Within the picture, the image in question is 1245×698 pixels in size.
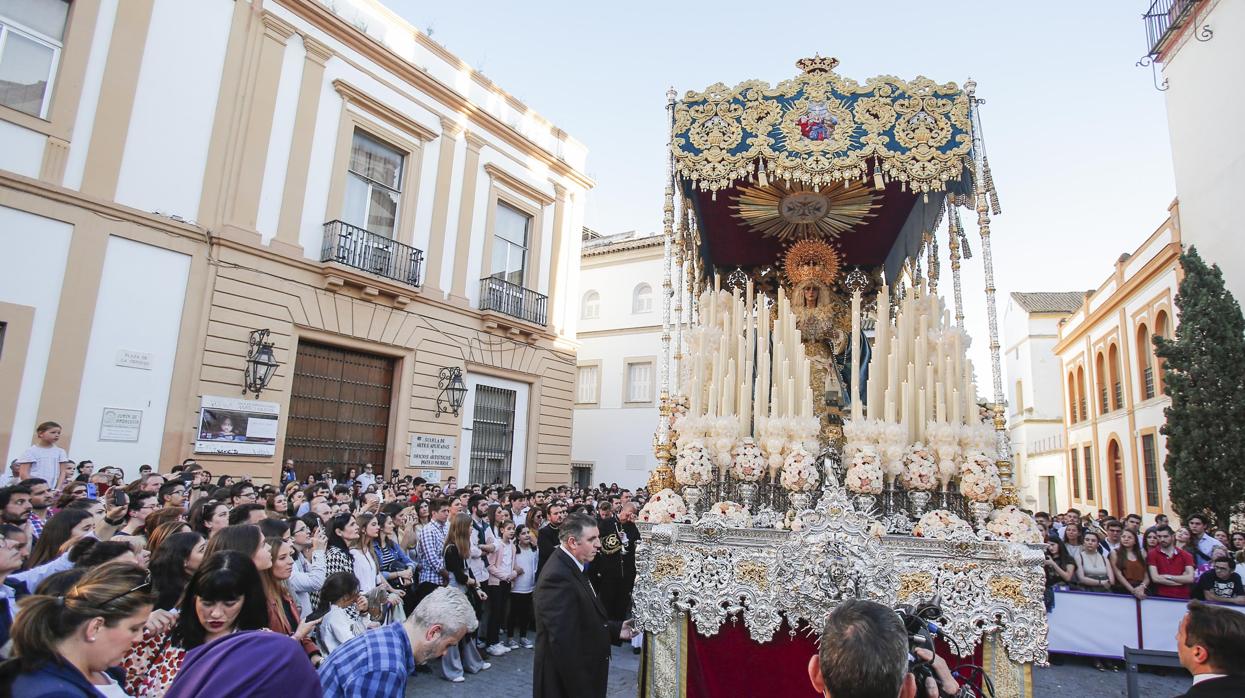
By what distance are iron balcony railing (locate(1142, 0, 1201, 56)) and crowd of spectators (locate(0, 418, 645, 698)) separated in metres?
15.3

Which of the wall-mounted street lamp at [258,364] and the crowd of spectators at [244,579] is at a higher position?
the wall-mounted street lamp at [258,364]

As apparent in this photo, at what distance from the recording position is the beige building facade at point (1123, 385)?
16.5 meters

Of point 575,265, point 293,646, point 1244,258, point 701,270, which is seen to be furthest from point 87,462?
point 1244,258

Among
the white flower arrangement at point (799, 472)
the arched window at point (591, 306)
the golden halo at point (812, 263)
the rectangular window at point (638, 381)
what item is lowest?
the white flower arrangement at point (799, 472)

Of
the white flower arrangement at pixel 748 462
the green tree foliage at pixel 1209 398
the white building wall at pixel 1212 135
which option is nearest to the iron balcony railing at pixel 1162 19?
the white building wall at pixel 1212 135

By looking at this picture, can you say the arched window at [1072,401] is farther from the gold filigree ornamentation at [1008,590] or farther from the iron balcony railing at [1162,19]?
the gold filigree ornamentation at [1008,590]

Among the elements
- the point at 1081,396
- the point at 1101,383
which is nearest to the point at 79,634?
the point at 1101,383

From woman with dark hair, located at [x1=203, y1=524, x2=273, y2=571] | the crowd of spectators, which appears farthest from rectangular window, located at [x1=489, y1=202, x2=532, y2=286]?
woman with dark hair, located at [x1=203, y1=524, x2=273, y2=571]

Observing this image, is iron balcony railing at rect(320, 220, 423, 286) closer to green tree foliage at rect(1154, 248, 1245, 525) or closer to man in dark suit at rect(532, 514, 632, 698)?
man in dark suit at rect(532, 514, 632, 698)

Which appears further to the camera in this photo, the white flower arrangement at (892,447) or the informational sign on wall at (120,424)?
the informational sign on wall at (120,424)

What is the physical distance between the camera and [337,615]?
3.97 metres

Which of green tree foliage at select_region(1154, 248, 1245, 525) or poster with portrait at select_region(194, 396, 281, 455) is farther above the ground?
green tree foliage at select_region(1154, 248, 1245, 525)

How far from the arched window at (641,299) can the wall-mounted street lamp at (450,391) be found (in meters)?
10.2

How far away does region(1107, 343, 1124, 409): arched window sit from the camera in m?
20.0
